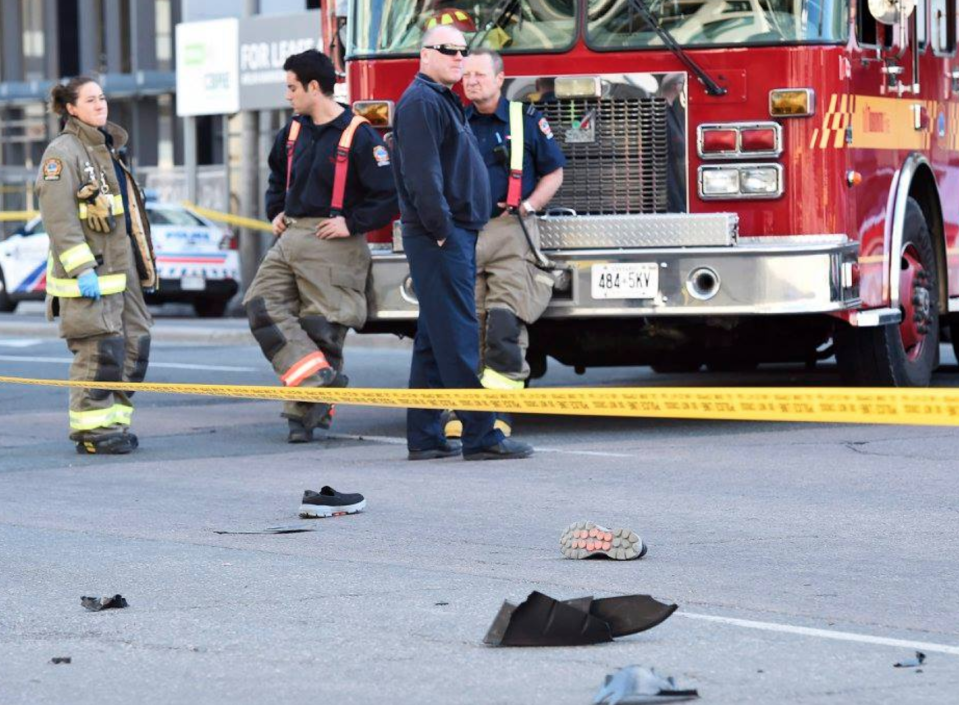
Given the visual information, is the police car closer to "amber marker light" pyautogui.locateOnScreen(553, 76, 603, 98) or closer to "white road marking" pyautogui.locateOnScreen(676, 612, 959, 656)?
"amber marker light" pyautogui.locateOnScreen(553, 76, 603, 98)

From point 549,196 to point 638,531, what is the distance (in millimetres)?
3308

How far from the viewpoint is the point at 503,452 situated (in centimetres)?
996

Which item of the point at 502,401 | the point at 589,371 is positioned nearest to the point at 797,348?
the point at 589,371

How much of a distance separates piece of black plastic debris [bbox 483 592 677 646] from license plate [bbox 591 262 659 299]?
16.5 feet

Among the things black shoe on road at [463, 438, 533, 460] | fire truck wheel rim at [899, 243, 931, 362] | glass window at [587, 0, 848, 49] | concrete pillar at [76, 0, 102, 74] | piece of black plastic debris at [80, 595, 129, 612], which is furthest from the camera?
concrete pillar at [76, 0, 102, 74]

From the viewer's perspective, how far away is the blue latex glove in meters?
10.5

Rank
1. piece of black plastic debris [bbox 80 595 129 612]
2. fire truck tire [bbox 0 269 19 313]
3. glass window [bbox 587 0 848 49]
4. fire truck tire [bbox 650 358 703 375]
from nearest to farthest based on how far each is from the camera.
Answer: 1. piece of black plastic debris [bbox 80 595 129 612]
2. glass window [bbox 587 0 848 49]
3. fire truck tire [bbox 650 358 703 375]
4. fire truck tire [bbox 0 269 19 313]

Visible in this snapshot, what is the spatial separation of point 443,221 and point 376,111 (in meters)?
2.03

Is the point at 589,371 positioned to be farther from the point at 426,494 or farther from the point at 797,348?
the point at 426,494

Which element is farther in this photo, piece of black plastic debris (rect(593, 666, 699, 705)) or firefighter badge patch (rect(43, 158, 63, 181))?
firefighter badge patch (rect(43, 158, 63, 181))

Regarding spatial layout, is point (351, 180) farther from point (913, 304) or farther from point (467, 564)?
point (467, 564)

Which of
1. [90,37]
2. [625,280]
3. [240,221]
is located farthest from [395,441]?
[90,37]

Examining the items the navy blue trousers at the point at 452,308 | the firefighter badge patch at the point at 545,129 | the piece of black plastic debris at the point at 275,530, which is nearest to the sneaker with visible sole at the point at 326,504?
the piece of black plastic debris at the point at 275,530

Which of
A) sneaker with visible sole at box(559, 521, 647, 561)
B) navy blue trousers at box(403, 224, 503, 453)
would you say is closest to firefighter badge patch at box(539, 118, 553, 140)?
navy blue trousers at box(403, 224, 503, 453)
